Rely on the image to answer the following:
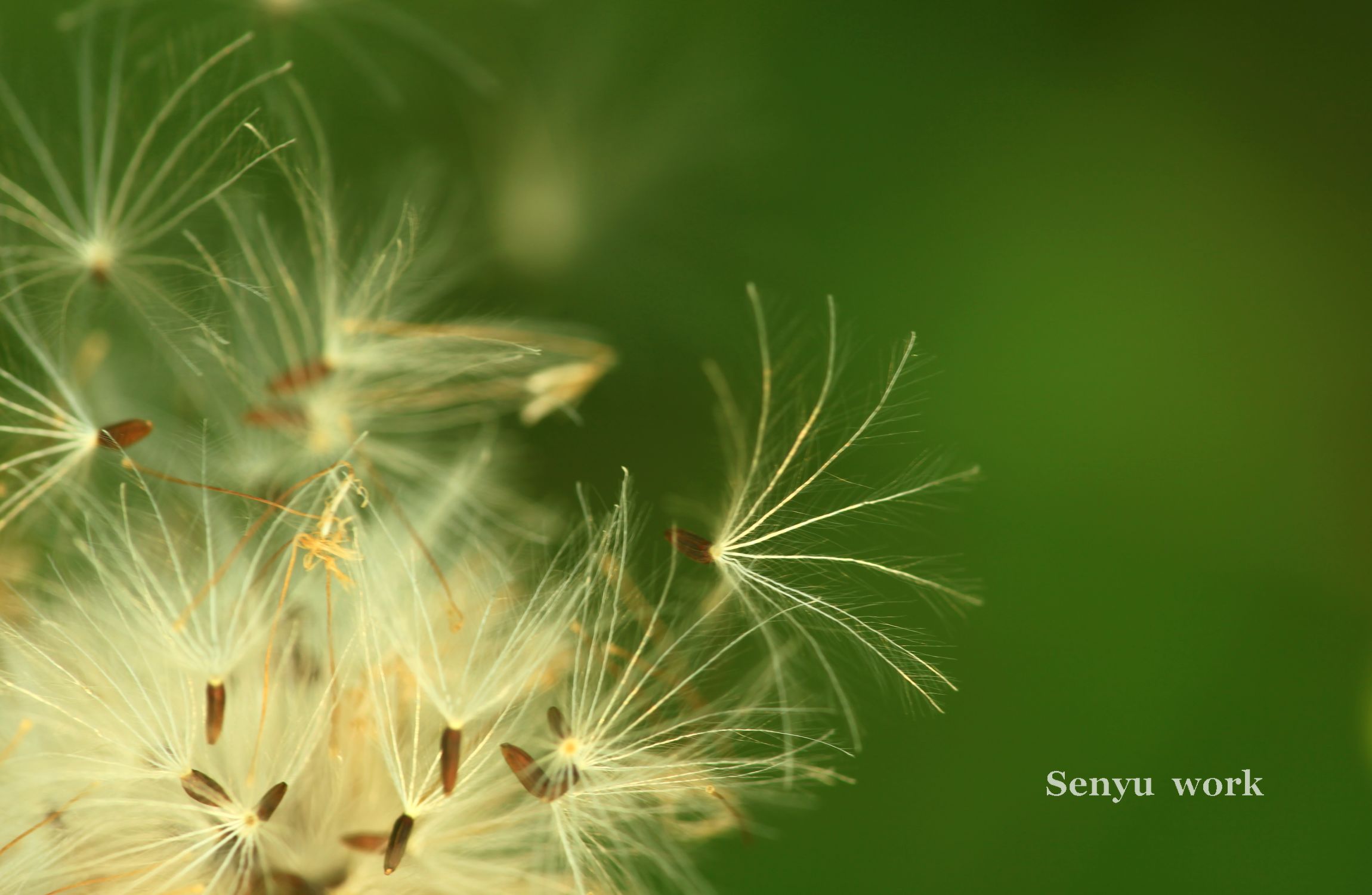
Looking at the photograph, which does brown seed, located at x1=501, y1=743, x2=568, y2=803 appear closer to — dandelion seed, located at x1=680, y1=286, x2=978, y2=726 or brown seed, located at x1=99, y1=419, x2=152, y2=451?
dandelion seed, located at x1=680, y1=286, x2=978, y2=726

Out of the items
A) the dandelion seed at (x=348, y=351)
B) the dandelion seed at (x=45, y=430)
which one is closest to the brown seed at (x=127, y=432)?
the dandelion seed at (x=45, y=430)

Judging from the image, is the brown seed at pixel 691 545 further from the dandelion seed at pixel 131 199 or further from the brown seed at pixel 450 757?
the dandelion seed at pixel 131 199

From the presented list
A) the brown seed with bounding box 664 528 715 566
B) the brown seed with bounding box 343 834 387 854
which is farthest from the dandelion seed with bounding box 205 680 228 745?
the brown seed with bounding box 664 528 715 566

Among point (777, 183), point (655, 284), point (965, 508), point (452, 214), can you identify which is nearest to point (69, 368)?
point (452, 214)

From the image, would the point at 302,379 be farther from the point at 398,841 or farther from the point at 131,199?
the point at 398,841

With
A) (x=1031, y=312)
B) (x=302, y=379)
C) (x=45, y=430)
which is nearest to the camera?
(x=45, y=430)

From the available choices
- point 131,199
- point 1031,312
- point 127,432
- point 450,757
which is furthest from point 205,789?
point 1031,312
